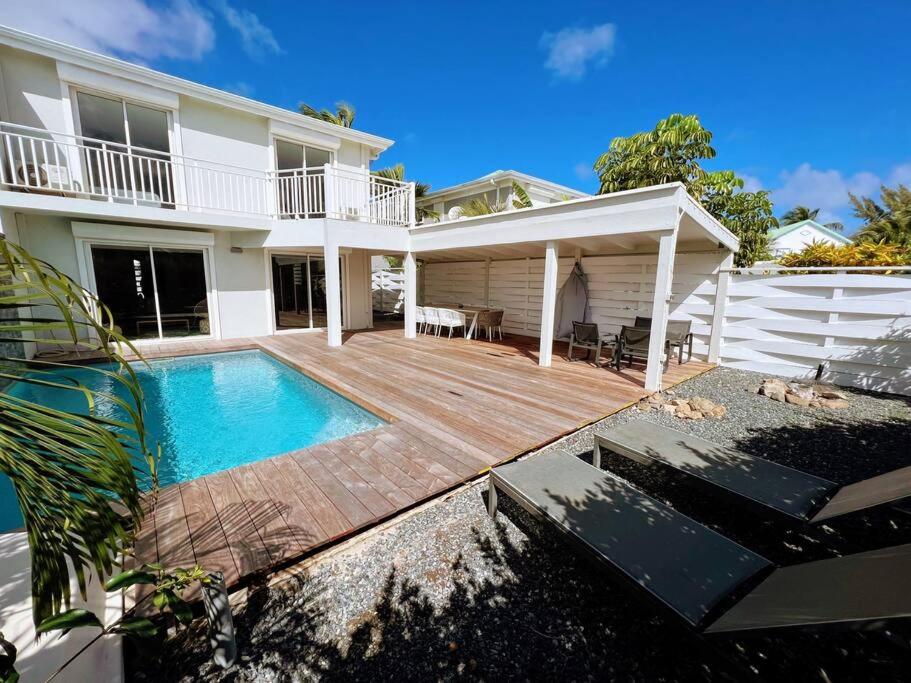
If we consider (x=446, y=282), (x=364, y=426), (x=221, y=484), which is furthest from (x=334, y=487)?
(x=446, y=282)

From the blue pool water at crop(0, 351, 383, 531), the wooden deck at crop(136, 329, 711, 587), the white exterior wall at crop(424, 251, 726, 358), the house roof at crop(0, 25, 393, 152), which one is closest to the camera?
the wooden deck at crop(136, 329, 711, 587)

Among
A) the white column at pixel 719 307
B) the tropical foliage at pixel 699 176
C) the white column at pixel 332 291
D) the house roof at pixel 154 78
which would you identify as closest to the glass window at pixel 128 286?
the house roof at pixel 154 78

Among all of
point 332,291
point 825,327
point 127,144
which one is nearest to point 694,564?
point 825,327

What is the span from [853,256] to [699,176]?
6.23 m

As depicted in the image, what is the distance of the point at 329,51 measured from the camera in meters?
14.5

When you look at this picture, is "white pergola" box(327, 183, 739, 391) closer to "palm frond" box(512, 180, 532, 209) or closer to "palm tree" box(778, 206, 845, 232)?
"palm frond" box(512, 180, 532, 209)

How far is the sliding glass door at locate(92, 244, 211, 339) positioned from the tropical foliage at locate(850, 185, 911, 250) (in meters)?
22.1

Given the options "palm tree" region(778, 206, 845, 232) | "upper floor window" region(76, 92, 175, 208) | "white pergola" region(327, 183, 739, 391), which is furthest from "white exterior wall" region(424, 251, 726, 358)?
"palm tree" region(778, 206, 845, 232)

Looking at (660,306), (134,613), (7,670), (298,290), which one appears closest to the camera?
(7,670)

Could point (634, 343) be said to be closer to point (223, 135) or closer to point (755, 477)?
point (755, 477)

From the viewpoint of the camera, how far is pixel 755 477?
303 centimetres

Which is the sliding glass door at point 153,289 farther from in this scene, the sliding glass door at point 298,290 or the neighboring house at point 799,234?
the neighboring house at point 799,234

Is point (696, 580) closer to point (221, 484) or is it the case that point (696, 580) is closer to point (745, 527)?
point (745, 527)

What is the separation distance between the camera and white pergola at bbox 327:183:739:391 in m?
5.58
